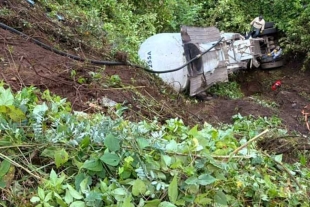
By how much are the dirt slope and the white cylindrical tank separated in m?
0.23


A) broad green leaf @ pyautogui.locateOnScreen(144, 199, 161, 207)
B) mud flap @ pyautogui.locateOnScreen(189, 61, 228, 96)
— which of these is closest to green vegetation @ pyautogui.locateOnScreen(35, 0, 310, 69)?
mud flap @ pyautogui.locateOnScreen(189, 61, 228, 96)

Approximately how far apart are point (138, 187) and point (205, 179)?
287 millimetres

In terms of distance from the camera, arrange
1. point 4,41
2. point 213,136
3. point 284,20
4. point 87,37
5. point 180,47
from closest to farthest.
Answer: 1. point 213,136
2. point 4,41
3. point 87,37
4. point 180,47
5. point 284,20

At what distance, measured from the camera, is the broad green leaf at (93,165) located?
161 centimetres

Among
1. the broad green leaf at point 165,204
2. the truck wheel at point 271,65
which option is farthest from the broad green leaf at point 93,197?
the truck wheel at point 271,65

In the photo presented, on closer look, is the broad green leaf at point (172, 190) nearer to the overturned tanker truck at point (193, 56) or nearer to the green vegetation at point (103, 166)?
the green vegetation at point (103, 166)

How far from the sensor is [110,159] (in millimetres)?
1631

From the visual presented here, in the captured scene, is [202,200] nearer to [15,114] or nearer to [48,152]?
[48,152]

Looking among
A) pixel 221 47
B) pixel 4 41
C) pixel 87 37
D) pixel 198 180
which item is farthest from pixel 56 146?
pixel 221 47

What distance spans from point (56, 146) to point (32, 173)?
0.15m

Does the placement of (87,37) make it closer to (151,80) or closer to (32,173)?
(151,80)

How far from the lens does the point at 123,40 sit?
22.2 ft

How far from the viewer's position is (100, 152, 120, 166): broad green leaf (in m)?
1.62

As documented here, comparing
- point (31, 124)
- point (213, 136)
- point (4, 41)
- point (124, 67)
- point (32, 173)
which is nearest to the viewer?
point (32, 173)
